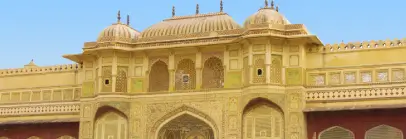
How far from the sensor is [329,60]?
18422 millimetres

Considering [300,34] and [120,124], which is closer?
[300,34]

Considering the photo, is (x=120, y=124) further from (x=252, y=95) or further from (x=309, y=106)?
(x=309, y=106)

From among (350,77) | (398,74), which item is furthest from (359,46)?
(398,74)

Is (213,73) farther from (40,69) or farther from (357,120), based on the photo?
(40,69)

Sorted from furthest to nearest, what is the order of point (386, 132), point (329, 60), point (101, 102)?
point (101, 102), point (329, 60), point (386, 132)

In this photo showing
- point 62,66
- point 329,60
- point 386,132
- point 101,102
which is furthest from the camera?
point 62,66

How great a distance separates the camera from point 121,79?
786 inches

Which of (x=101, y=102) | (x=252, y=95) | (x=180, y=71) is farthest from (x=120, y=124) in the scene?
(x=252, y=95)

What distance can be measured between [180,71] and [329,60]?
13.9 feet

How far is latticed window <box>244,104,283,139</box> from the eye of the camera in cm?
1806

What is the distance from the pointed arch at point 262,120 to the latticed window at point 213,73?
142cm

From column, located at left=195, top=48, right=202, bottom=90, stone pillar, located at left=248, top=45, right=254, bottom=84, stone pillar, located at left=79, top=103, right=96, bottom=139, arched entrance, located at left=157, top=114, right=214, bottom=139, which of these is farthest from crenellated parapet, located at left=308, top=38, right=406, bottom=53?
stone pillar, located at left=79, top=103, right=96, bottom=139

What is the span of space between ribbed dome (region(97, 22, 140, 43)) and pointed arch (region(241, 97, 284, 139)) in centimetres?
426

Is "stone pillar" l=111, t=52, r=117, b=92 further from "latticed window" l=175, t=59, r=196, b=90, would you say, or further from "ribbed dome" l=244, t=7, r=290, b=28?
"ribbed dome" l=244, t=7, r=290, b=28
